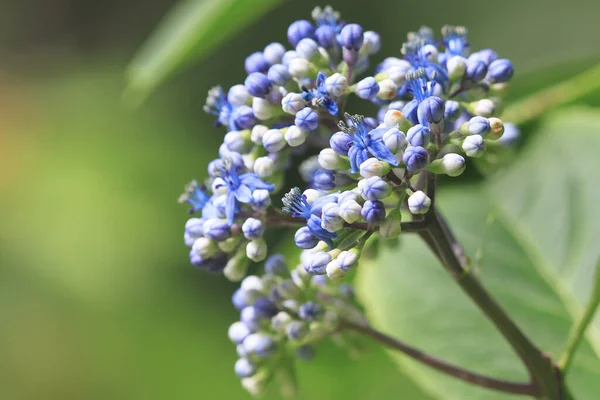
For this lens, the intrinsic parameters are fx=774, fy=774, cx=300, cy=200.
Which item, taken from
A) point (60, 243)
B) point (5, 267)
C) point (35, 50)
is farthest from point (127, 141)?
point (35, 50)

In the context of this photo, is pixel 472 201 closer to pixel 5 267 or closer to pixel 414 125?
pixel 414 125

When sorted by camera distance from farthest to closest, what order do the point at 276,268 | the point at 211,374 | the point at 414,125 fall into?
the point at 211,374 < the point at 276,268 < the point at 414,125

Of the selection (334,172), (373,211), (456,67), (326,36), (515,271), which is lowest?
(515,271)

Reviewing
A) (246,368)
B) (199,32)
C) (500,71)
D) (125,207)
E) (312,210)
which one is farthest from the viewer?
(125,207)

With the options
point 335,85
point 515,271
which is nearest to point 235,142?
point 335,85

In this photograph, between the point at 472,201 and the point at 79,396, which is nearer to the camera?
the point at 472,201

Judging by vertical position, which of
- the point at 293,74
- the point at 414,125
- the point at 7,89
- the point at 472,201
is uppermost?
the point at 7,89

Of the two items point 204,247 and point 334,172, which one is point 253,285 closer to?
point 204,247

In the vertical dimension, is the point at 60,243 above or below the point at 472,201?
above
